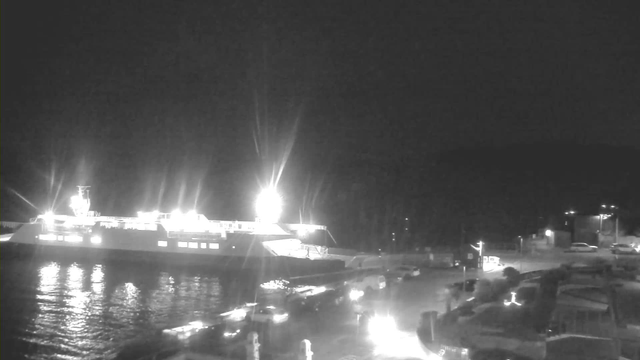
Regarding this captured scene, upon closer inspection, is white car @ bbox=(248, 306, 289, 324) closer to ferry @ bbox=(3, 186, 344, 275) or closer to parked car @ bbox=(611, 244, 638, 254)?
ferry @ bbox=(3, 186, 344, 275)

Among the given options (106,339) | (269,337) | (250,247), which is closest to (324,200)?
(250,247)

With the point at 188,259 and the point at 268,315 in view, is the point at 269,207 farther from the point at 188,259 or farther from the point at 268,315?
the point at 268,315

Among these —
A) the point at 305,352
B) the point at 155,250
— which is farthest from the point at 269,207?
the point at 305,352

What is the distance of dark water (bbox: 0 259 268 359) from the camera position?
409 inches

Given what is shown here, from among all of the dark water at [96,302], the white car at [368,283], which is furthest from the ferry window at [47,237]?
the white car at [368,283]

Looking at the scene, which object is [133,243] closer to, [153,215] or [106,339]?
[153,215]

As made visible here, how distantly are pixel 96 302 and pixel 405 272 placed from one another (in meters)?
8.70

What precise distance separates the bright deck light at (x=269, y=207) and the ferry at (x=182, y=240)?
434mm

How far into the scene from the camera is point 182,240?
23375 millimetres

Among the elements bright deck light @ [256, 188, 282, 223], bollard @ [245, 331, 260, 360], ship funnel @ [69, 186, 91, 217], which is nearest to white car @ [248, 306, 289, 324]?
bollard @ [245, 331, 260, 360]

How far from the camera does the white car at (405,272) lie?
42.8ft

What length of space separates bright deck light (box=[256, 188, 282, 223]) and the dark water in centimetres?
410

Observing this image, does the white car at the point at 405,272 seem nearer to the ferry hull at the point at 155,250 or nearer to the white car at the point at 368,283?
the white car at the point at 368,283

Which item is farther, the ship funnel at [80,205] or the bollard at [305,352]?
the ship funnel at [80,205]
